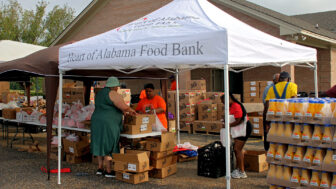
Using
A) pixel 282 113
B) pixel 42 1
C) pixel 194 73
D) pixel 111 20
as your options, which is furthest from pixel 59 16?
pixel 282 113

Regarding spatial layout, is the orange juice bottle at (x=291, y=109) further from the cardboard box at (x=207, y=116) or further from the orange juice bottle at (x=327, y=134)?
the cardboard box at (x=207, y=116)

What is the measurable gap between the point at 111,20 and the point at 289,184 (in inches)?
627

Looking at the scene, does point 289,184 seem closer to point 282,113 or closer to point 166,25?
point 282,113

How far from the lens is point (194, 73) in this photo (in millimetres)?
18953

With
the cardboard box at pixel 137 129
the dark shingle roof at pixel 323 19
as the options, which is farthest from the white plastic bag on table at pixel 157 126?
the dark shingle roof at pixel 323 19

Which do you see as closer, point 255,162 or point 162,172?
point 162,172

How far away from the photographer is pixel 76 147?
25.0 ft

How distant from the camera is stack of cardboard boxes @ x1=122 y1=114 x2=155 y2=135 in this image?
6277 mm

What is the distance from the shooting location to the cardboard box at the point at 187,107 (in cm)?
1202

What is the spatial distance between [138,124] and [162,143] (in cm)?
56

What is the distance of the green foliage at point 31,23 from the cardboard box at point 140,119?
3090cm

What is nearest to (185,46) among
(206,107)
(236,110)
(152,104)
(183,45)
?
(183,45)

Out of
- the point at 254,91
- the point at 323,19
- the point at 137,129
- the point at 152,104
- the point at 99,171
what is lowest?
the point at 99,171

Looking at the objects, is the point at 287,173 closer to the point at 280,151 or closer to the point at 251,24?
the point at 280,151
